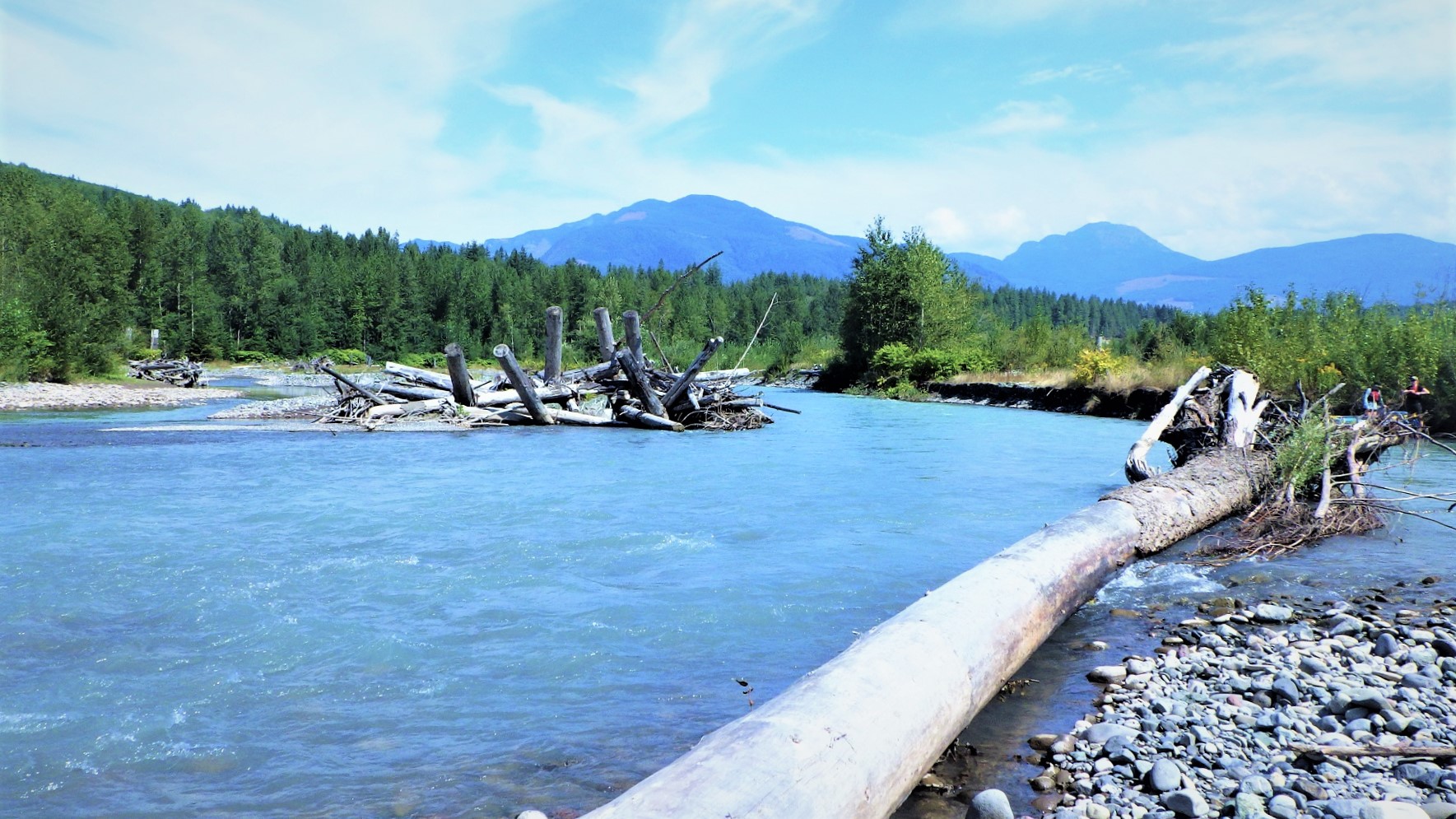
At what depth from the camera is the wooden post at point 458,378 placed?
18.3m

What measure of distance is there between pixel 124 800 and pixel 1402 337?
24283 millimetres

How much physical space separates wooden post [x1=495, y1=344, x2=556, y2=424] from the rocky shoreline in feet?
46.4

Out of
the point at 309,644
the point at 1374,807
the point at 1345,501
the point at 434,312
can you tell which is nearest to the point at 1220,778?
the point at 1374,807

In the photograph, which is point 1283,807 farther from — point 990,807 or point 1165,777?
point 990,807

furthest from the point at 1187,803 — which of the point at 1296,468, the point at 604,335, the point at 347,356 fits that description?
the point at 347,356

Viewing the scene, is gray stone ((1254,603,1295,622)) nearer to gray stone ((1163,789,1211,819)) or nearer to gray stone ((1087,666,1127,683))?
gray stone ((1087,666,1127,683))

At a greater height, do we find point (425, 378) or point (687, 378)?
point (687, 378)

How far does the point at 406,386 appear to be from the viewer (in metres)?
20.2

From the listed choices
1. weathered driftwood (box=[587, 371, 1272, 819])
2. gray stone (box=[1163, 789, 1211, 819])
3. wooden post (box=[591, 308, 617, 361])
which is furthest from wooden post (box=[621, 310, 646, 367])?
gray stone (box=[1163, 789, 1211, 819])

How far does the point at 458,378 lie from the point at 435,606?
13959 millimetres

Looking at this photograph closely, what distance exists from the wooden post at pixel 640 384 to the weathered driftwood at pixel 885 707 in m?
13.6

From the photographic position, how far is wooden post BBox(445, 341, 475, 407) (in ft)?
60.0

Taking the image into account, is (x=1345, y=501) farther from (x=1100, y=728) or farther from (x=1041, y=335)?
(x=1041, y=335)

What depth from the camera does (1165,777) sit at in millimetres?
3133
